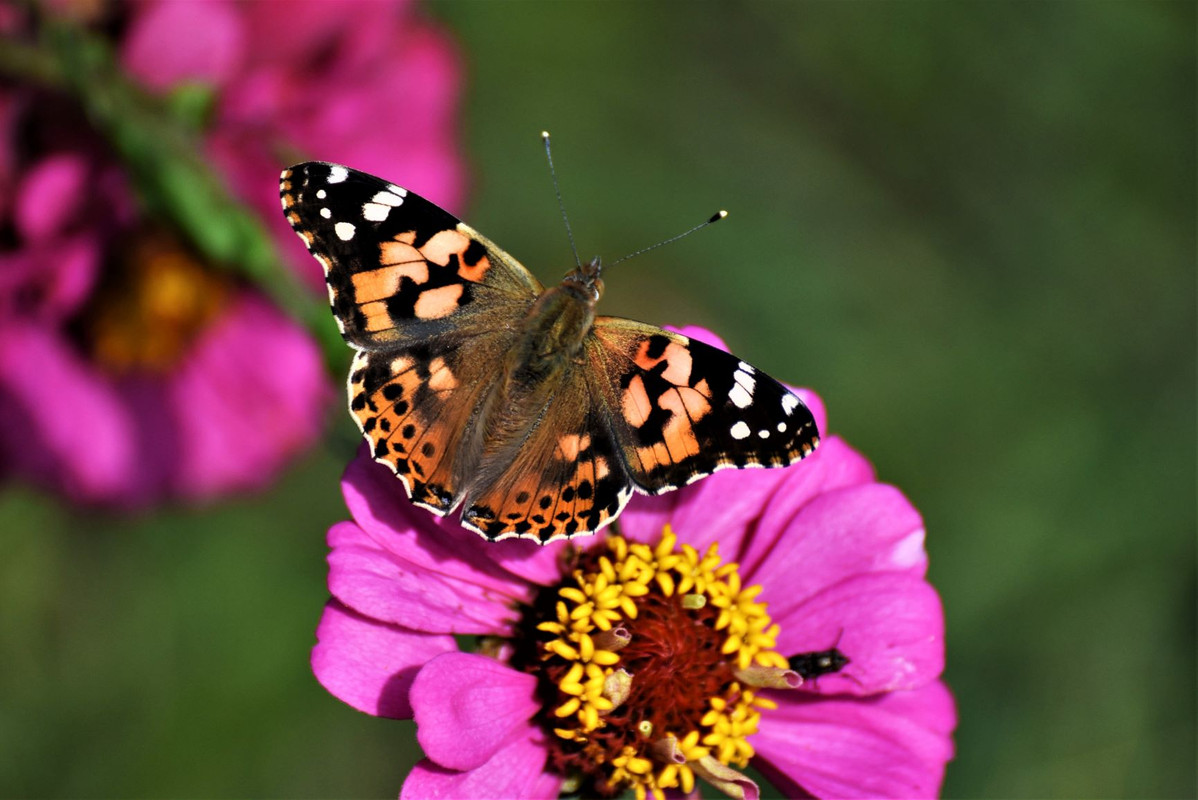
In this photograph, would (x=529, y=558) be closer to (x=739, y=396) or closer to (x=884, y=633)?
(x=739, y=396)

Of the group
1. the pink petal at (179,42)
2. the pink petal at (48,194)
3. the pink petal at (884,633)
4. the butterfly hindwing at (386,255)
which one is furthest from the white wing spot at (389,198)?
the pink petal at (884,633)

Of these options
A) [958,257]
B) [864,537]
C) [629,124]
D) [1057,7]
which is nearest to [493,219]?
[629,124]

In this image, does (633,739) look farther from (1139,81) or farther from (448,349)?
(1139,81)

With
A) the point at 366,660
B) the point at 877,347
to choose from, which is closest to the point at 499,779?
Result: the point at 366,660

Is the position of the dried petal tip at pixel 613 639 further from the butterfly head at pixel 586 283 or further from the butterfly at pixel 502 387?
the butterfly head at pixel 586 283

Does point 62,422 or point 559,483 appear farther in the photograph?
point 62,422

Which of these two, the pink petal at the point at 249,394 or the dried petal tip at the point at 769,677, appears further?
the pink petal at the point at 249,394
